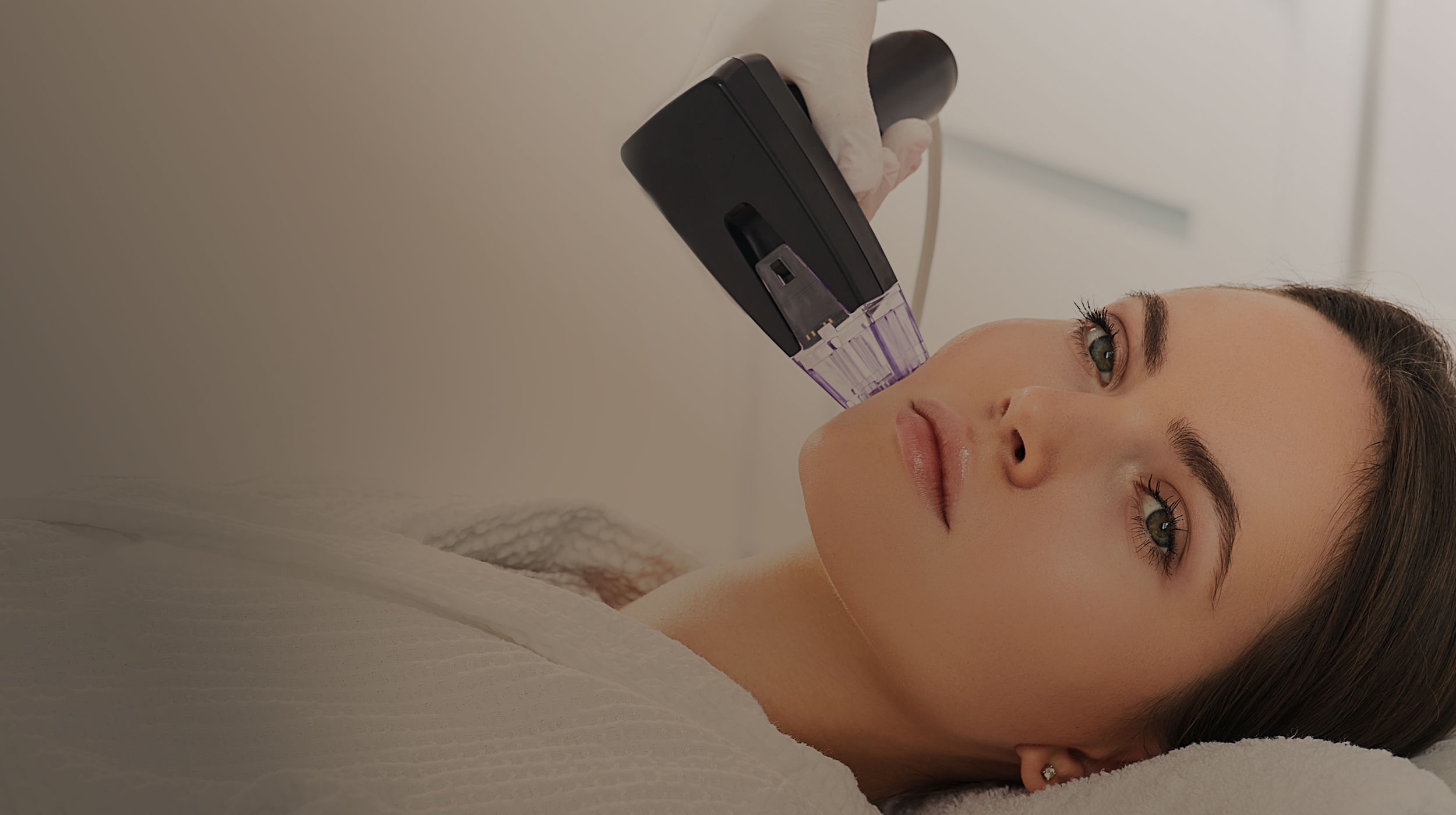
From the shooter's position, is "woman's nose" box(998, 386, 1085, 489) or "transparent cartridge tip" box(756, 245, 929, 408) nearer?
"woman's nose" box(998, 386, 1085, 489)

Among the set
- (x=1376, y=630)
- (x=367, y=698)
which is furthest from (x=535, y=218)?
(x=1376, y=630)

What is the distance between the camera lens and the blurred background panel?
0.31 meters

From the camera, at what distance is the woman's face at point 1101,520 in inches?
24.5

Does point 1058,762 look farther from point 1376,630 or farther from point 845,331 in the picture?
point 845,331

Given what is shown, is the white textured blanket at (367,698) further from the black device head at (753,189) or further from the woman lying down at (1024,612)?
the black device head at (753,189)

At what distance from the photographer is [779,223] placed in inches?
29.2

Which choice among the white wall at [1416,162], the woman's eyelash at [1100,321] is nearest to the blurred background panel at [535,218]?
the white wall at [1416,162]

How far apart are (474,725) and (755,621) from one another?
304 mm

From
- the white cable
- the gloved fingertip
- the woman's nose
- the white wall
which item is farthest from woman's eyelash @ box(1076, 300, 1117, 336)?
the white wall

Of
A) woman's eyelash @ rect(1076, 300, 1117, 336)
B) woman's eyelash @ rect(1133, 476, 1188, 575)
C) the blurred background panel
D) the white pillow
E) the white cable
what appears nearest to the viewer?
the blurred background panel

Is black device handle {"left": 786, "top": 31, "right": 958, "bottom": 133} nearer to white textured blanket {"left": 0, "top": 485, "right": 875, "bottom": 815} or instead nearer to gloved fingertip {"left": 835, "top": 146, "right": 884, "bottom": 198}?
gloved fingertip {"left": 835, "top": 146, "right": 884, "bottom": 198}

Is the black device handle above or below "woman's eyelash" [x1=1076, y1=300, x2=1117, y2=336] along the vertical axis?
above

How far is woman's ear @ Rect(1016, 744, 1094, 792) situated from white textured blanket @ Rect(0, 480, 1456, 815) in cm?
2

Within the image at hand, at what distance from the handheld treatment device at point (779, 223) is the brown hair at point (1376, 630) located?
0.36 metres
